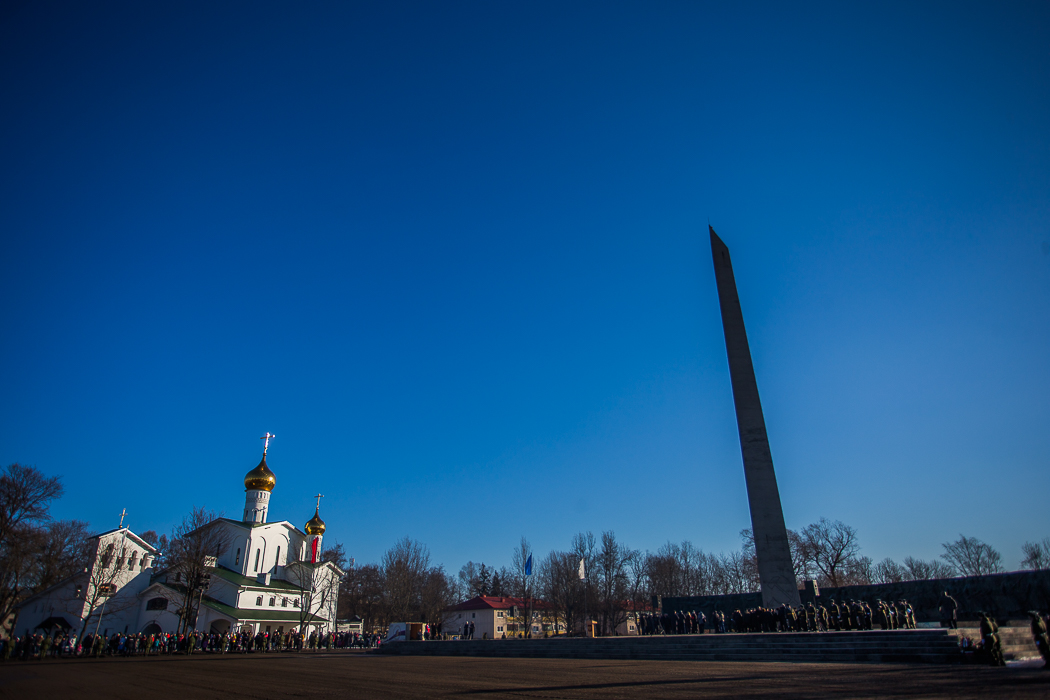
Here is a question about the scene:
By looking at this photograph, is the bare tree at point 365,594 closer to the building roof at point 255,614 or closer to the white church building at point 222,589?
the white church building at point 222,589

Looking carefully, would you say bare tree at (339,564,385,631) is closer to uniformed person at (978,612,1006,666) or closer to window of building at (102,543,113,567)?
window of building at (102,543,113,567)

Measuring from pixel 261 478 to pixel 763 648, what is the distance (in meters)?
44.0

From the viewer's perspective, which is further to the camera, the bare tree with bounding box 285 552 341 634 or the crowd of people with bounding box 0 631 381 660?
the bare tree with bounding box 285 552 341 634

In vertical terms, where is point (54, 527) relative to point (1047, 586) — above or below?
above

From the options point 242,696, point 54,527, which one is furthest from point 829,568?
point 54,527

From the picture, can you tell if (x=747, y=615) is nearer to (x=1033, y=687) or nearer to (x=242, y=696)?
(x=1033, y=687)

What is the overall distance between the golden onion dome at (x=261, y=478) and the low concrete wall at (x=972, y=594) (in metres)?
41.7

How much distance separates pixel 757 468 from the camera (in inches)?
1000

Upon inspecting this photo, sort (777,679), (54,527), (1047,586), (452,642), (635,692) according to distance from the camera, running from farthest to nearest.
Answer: (54,527)
(452,642)
(1047,586)
(777,679)
(635,692)

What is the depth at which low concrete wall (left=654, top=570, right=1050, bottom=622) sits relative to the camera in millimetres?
22172

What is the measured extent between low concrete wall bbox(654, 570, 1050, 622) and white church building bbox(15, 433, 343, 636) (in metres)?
36.3

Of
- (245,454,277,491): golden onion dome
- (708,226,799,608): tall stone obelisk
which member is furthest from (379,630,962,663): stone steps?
(245,454,277,491): golden onion dome

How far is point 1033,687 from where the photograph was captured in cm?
727

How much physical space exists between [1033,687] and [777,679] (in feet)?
11.7
